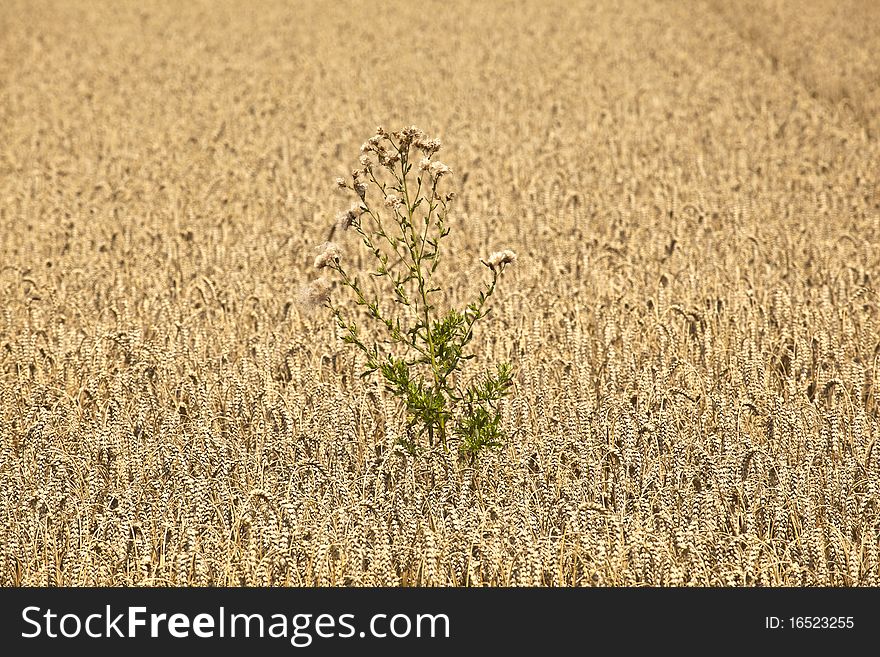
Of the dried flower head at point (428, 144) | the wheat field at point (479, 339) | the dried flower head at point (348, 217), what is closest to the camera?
the wheat field at point (479, 339)

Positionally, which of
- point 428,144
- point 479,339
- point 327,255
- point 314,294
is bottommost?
point 314,294

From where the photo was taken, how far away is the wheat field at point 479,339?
10.2 feet

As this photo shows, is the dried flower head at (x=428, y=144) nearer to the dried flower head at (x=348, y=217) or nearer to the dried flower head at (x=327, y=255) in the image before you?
the dried flower head at (x=348, y=217)

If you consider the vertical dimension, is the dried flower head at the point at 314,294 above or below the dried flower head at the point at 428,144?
below

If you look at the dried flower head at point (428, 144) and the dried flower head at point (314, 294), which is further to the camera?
the dried flower head at point (428, 144)

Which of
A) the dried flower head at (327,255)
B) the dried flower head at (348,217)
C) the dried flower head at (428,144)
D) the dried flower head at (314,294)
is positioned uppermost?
the dried flower head at (428,144)

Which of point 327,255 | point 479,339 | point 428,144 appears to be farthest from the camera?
point 479,339

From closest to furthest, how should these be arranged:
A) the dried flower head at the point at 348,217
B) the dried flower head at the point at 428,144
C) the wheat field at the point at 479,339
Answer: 1. the wheat field at the point at 479,339
2. the dried flower head at the point at 348,217
3. the dried flower head at the point at 428,144

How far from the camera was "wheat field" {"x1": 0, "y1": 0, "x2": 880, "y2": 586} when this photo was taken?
3.10m

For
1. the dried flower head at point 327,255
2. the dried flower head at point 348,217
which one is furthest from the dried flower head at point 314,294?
the dried flower head at point 348,217

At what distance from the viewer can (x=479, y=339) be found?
463cm

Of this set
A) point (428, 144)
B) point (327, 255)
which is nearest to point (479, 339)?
point (428, 144)

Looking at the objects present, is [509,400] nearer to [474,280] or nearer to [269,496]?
[269,496]

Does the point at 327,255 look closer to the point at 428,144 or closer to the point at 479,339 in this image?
the point at 428,144
